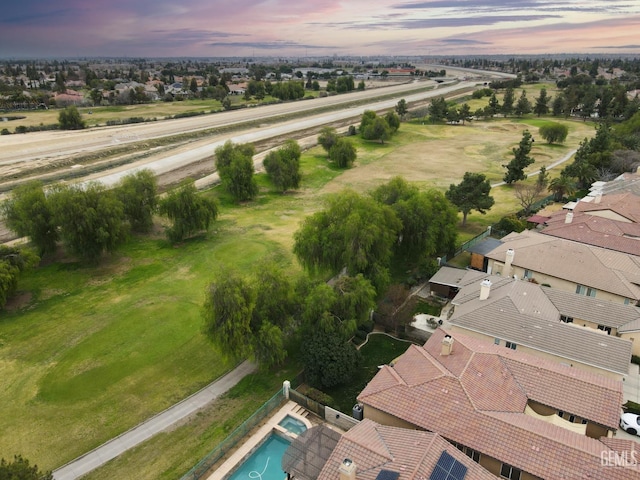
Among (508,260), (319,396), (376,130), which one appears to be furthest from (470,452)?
(376,130)

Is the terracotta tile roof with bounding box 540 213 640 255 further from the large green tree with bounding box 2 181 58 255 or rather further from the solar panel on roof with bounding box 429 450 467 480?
the large green tree with bounding box 2 181 58 255

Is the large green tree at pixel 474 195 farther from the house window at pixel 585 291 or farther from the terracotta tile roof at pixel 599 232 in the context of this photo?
the house window at pixel 585 291

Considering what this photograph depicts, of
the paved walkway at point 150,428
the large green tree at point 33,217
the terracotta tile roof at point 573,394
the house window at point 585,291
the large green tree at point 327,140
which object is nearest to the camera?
the terracotta tile roof at point 573,394

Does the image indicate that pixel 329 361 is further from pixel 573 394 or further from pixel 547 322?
pixel 547 322

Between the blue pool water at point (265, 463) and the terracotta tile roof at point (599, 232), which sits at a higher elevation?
the terracotta tile roof at point (599, 232)

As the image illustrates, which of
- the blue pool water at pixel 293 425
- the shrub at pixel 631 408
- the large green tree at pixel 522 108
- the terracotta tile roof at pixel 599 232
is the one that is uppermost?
the large green tree at pixel 522 108

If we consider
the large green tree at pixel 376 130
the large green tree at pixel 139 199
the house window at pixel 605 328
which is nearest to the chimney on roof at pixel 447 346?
the house window at pixel 605 328
